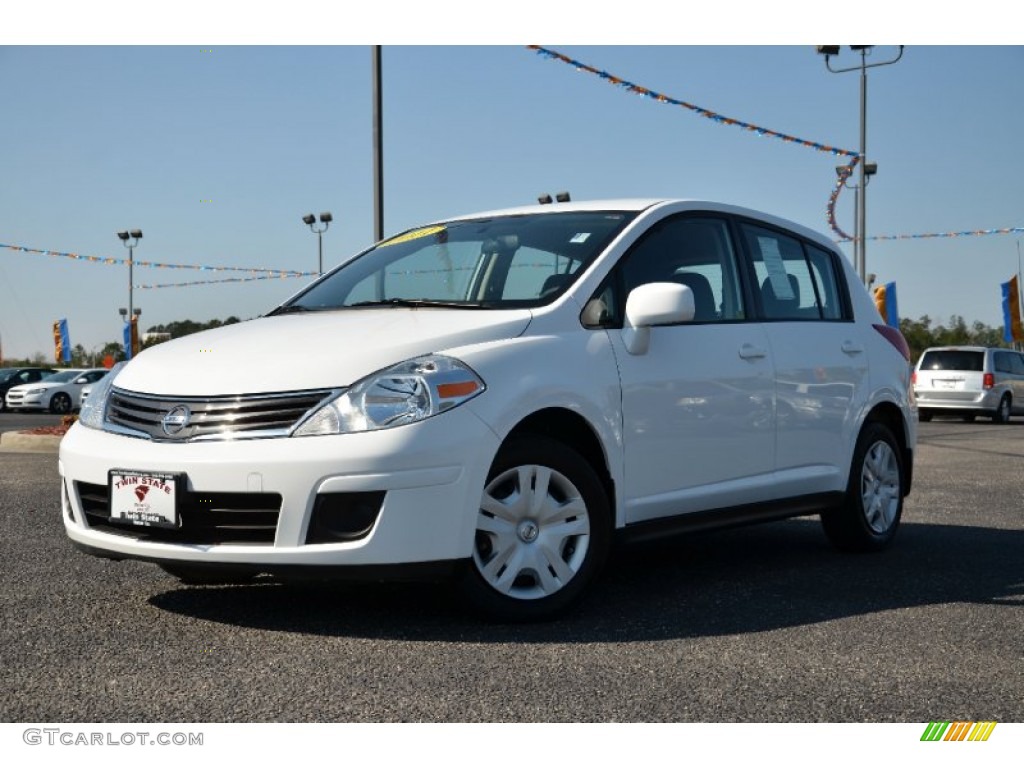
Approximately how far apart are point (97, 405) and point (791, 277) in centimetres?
348

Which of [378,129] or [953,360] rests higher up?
[378,129]

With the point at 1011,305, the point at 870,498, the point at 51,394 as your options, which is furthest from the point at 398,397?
the point at 1011,305

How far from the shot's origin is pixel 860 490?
695 centimetres

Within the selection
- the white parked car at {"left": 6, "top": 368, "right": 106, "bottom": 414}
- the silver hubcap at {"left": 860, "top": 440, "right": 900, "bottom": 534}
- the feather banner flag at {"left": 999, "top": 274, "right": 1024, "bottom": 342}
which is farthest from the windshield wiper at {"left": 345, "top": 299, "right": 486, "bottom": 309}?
the feather banner flag at {"left": 999, "top": 274, "right": 1024, "bottom": 342}

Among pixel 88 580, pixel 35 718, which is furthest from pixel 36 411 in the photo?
pixel 35 718

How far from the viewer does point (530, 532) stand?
4.98 meters

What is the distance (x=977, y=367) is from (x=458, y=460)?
77.2ft

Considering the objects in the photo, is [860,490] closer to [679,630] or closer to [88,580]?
[679,630]

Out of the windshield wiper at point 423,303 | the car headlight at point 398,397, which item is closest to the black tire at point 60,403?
the windshield wiper at point 423,303

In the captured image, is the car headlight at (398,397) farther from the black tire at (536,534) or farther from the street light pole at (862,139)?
the street light pole at (862,139)

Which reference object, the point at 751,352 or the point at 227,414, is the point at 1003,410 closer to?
the point at 751,352

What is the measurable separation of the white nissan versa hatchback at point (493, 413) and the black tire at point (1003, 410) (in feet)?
69.1

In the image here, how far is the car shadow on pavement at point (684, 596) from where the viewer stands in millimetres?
4883

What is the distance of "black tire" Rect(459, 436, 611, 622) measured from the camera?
485cm
